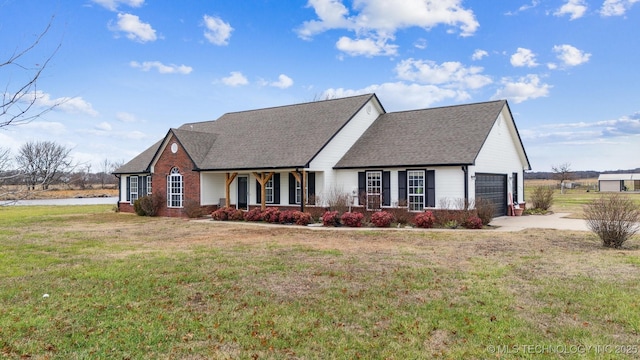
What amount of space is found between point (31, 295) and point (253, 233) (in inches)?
375

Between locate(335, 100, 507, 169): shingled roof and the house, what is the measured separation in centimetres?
5

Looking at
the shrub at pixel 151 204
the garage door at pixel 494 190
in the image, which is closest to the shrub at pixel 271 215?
the shrub at pixel 151 204

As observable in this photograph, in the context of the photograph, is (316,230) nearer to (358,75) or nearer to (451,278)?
(451,278)

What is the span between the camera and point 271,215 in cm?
2139

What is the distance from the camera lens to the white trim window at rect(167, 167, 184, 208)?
25.4m

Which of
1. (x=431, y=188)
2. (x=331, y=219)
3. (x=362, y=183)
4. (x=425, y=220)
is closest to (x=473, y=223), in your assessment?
(x=425, y=220)

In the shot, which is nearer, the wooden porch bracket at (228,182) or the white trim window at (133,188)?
the wooden porch bracket at (228,182)

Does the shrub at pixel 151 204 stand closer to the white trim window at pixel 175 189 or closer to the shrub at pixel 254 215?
the white trim window at pixel 175 189

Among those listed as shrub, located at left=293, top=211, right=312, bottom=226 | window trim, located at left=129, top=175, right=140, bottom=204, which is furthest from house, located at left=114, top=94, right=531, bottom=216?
shrub, located at left=293, top=211, right=312, bottom=226

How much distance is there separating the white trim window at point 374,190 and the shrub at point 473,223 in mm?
4559

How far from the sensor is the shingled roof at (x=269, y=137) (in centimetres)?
2275

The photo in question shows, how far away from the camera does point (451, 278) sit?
335 inches

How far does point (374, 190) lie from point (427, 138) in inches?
147

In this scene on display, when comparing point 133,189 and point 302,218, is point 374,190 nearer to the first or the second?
point 302,218
